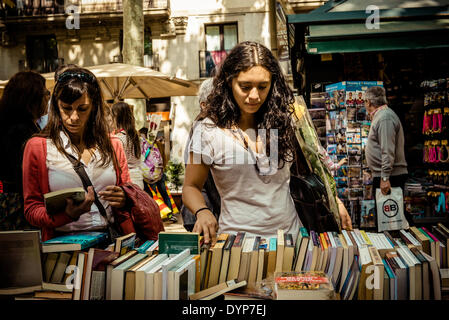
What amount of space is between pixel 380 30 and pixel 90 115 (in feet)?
10.4

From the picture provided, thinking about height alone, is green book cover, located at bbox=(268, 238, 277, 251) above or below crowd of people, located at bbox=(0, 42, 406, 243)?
below

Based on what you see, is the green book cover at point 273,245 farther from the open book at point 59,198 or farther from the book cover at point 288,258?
the open book at point 59,198

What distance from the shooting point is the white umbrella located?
5.69 m

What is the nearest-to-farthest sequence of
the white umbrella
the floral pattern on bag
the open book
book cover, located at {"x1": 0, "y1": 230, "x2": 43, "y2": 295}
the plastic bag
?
book cover, located at {"x1": 0, "y1": 230, "x2": 43, "y2": 295} → the open book → the plastic bag → the white umbrella → the floral pattern on bag

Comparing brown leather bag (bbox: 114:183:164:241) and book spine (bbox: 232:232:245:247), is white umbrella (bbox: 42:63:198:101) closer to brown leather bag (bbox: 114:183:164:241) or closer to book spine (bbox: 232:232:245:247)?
brown leather bag (bbox: 114:183:164:241)

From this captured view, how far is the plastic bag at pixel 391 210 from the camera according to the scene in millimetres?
4199

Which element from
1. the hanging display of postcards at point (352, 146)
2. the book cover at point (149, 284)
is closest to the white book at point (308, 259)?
the book cover at point (149, 284)

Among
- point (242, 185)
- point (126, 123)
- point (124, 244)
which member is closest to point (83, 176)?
point (124, 244)

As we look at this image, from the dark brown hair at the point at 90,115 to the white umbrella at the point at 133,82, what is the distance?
12.6 ft

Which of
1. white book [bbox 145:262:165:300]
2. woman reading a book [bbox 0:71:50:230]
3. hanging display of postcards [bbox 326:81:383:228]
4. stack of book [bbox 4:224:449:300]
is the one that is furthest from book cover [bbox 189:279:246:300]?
hanging display of postcards [bbox 326:81:383:228]

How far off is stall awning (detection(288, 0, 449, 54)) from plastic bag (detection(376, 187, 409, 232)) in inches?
59.4

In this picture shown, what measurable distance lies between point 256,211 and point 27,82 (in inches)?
70.1

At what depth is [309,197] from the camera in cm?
174

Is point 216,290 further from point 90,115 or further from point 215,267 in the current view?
point 90,115
